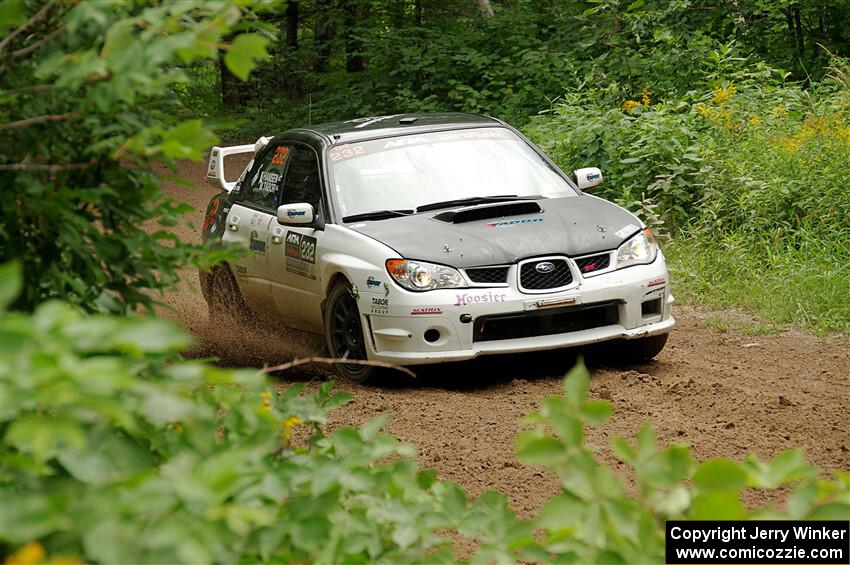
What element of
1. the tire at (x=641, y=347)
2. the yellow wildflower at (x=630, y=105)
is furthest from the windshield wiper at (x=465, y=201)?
the yellow wildflower at (x=630, y=105)

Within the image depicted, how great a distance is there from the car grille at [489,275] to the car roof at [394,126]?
1.88 m

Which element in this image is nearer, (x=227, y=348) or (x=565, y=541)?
(x=565, y=541)

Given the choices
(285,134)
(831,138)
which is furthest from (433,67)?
(285,134)

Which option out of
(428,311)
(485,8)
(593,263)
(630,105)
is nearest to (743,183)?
(630,105)

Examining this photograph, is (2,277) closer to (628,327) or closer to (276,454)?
(276,454)

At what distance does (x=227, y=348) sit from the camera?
9578 millimetres

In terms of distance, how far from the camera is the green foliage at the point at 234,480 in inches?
80.7

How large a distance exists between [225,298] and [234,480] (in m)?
8.20

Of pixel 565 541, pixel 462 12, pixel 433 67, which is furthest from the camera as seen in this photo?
pixel 462 12

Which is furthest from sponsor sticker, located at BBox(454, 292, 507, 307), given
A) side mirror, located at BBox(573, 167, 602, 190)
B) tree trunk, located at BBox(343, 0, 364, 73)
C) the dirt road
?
tree trunk, located at BBox(343, 0, 364, 73)

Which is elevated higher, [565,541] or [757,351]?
[565,541]

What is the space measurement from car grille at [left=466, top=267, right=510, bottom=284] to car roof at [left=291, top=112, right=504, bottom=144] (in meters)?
1.88

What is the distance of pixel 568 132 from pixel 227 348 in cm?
671

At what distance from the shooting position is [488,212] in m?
8.40
